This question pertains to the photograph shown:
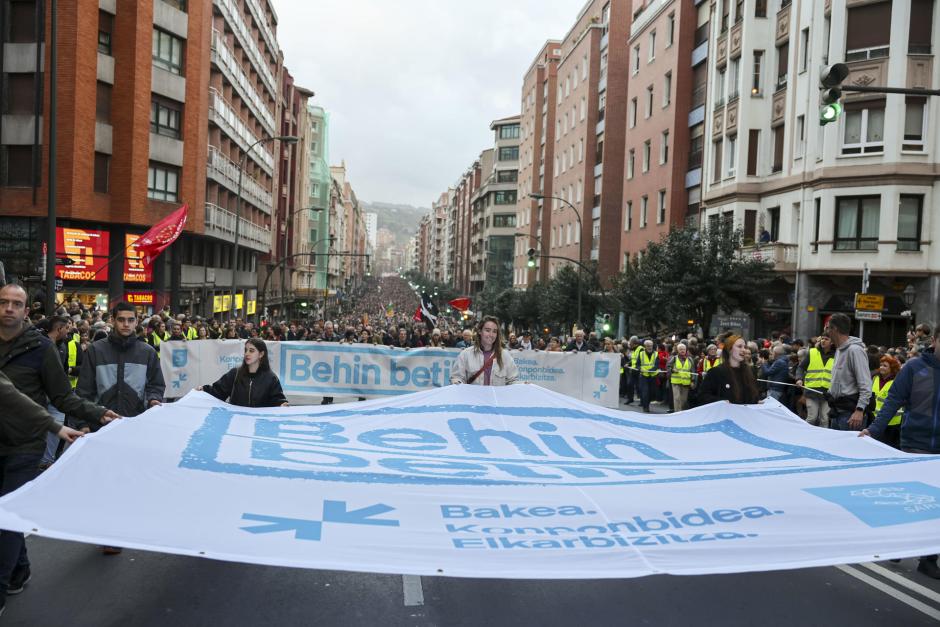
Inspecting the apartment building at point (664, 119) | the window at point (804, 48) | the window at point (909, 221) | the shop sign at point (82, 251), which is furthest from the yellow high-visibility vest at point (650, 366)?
the shop sign at point (82, 251)

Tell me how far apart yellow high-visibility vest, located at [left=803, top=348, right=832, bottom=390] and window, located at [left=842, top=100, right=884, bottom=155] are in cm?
1994

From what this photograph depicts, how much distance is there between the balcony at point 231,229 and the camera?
44.4 m

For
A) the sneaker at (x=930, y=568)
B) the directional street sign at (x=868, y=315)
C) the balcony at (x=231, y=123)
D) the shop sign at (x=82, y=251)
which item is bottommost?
the sneaker at (x=930, y=568)

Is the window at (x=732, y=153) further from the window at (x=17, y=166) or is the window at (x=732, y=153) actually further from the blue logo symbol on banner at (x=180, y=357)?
the window at (x=17, y=166)

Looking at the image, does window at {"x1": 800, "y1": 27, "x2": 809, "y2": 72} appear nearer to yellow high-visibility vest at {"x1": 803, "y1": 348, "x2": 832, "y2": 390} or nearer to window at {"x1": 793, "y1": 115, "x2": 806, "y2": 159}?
window at {"x1": 793, "y1": 115, "x2": 806, "y2": 159}

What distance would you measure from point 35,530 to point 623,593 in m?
4.03

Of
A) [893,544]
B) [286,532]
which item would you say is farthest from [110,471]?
[893,544]

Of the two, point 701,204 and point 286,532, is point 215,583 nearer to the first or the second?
point 286,532

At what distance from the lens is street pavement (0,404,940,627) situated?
5.74 meters

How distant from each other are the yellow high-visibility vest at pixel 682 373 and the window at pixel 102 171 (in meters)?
27.3

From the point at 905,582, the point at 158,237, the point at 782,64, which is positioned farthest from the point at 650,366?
the point at 782,64

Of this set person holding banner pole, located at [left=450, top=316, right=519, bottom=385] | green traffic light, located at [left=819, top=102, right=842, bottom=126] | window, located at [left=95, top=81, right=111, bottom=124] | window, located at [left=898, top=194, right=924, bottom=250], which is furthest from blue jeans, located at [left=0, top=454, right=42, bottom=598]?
window, located at [left=95, top=81, right=111, bottom=124]

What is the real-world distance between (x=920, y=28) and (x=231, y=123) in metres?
36.1

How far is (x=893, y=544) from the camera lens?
507cm
